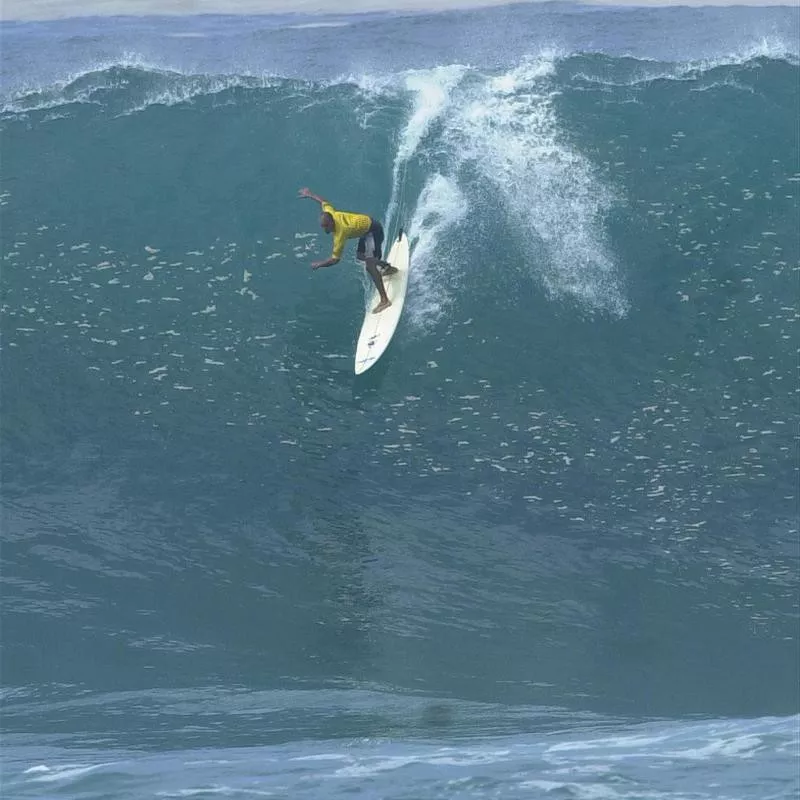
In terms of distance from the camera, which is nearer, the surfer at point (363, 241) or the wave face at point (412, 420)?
the wave face at point (412, 420)

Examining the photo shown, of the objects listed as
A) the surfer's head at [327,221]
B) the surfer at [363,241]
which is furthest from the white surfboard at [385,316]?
the surfer's head at [327,221]

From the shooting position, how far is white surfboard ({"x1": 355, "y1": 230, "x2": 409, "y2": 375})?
14492 mm

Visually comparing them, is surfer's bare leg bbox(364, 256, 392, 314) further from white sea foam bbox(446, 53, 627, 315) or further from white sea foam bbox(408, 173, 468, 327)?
white sea foam bbox(446, 53, 627, 315)

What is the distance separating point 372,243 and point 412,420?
2.26m

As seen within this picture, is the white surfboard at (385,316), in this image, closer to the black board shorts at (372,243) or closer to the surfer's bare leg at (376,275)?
the surfer's bare leg at (376,275)

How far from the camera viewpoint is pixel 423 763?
10.4 metres

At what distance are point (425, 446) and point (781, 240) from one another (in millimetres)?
5737

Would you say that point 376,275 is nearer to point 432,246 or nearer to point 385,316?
point 385,316

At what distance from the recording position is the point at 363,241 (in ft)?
48.5

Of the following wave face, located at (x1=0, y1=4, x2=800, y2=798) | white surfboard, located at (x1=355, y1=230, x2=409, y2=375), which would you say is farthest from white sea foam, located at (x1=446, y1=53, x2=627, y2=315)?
white surfboard, located at (x1=355, y1=230, x2=409, y2=375)

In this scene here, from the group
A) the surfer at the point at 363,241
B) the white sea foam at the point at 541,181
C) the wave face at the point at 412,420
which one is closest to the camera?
the wave face at the point at 412,420

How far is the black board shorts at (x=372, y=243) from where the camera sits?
14734 millimetres

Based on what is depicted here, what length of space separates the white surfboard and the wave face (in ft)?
0.76

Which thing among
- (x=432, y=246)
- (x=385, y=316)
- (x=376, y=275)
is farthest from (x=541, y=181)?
(x=385, y=316)
